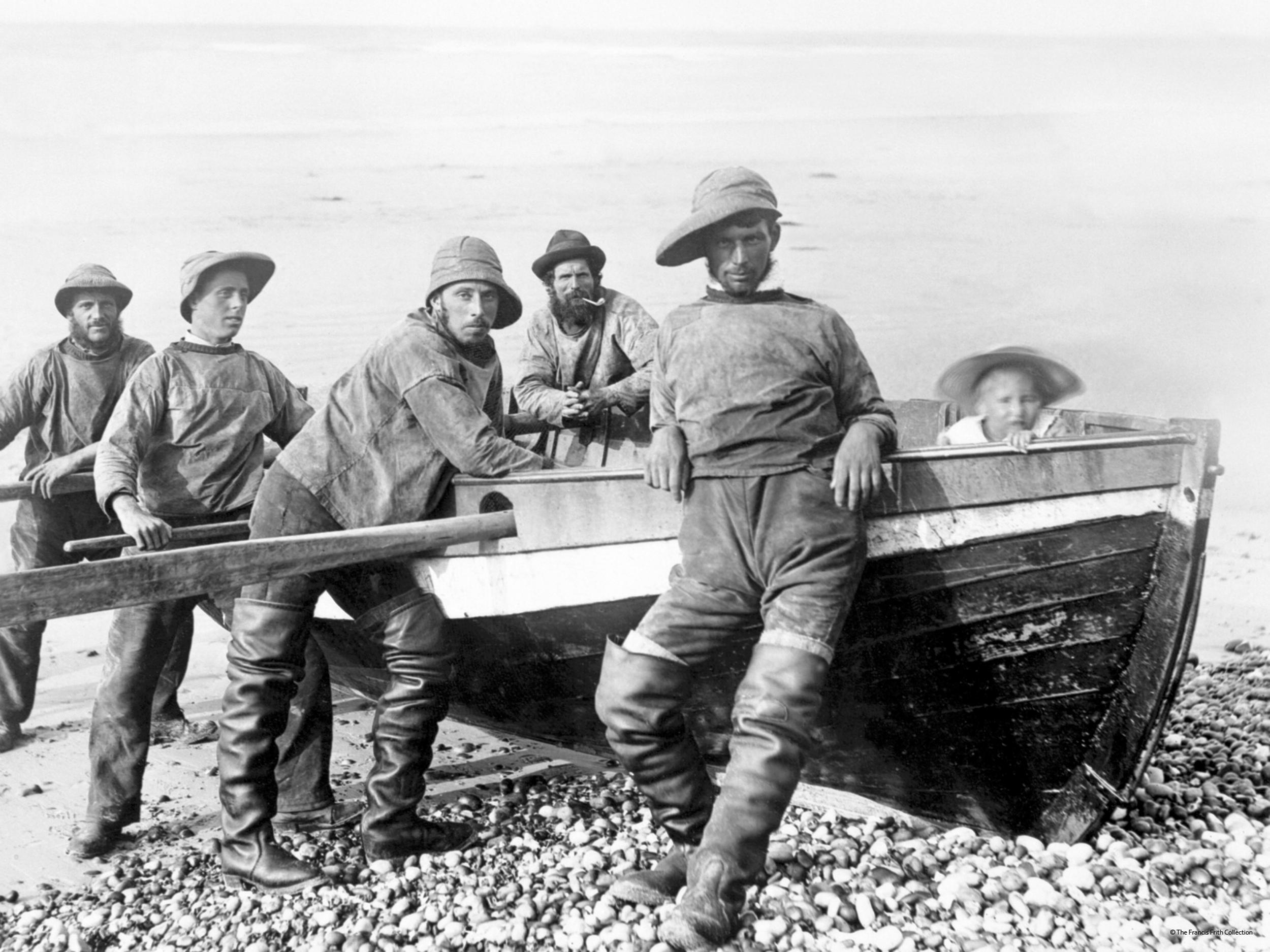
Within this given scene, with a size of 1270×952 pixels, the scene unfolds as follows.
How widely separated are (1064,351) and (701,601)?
1805cm

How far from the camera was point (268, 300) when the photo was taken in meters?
21.0

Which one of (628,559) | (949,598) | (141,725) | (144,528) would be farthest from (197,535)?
(949,598)

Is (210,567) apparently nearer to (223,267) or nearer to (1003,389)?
(223,267)

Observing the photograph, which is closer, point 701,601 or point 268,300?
point 701,601

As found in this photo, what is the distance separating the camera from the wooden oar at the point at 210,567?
401 cm

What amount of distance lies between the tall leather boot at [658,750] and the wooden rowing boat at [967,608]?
1.38 feet

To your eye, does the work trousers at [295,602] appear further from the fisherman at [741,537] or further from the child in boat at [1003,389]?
the child in boat at [1003,389]

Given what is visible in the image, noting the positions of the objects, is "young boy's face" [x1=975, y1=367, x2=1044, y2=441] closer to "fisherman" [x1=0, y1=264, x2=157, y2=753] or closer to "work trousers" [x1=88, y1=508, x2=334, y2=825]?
"work trousers" [x1=88, y1=508, x2=334, y2=825]

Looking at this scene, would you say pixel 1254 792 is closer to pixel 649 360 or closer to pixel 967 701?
pixel 967 701

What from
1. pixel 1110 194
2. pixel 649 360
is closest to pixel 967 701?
pixel 649 360

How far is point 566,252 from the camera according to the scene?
22.0 feet

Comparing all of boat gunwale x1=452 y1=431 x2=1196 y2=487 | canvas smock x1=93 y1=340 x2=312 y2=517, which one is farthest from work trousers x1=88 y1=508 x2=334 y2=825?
boat gunwale x1=452 y1=431 x2=1196 y2=487

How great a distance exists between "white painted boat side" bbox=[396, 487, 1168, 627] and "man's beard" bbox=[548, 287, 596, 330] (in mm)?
2312

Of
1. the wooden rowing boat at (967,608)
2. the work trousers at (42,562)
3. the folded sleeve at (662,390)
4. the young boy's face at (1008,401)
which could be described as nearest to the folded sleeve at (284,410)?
the wooden rowing boat at (967,608)
